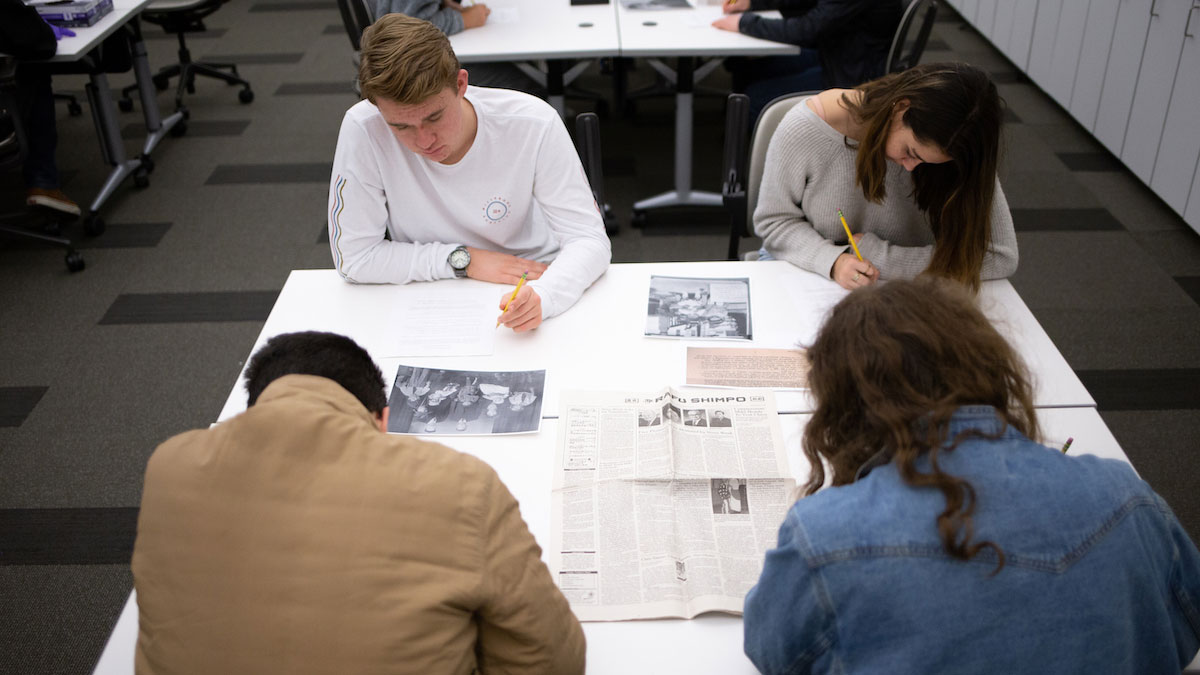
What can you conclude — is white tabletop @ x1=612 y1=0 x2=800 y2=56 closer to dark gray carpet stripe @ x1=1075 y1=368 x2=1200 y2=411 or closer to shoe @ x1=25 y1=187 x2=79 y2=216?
dark gray carpet stripe @ x1=1075 y1=368 x2=1200 y2=411

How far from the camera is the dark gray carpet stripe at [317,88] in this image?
4.75m

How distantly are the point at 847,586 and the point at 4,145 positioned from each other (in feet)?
10.6

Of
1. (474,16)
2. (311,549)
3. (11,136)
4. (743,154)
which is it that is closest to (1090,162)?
(743,154)

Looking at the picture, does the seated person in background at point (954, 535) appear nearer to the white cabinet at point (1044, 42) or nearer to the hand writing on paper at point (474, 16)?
the hand writing on paper at point (474, 16)

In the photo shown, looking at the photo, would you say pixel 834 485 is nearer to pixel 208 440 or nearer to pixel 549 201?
pixel 208 440

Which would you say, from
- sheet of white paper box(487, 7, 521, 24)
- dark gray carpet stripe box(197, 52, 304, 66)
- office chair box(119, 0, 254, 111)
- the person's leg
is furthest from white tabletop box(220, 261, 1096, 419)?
dark gray carpet stripe box(197, 52, 304, 66)

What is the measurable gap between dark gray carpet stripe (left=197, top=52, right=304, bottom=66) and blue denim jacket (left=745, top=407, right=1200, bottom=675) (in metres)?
5.08

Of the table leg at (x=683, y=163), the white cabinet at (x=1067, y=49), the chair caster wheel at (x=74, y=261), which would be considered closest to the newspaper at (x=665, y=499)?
the table leg at (x=683, y=163)

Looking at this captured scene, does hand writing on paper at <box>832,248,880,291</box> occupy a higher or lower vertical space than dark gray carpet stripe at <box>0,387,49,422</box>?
higher

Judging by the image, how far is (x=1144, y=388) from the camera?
258 cm

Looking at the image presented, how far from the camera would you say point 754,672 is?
1.05m

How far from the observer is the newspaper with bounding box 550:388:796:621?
1.15 m

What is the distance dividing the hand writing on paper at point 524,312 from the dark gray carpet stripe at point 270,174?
8.41ft

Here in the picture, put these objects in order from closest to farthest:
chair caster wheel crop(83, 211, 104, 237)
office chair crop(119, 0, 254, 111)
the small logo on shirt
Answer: the small logo on shirt
chair caster wheel crop(83, 211, 104, 237)
office chair crop(119, 0, 254, 111)
